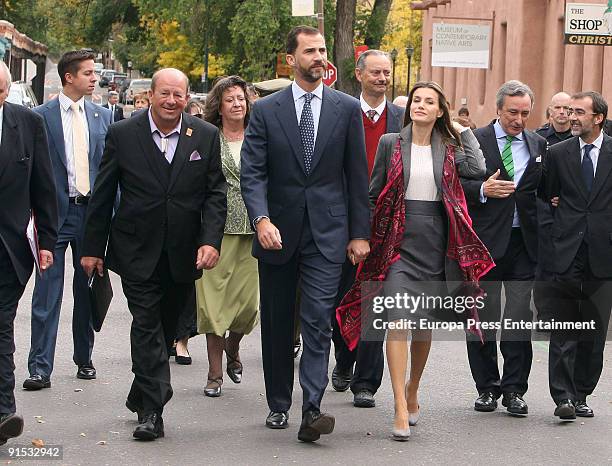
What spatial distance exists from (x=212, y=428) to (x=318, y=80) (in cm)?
219

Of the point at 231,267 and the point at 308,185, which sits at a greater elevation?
the point at 308,185

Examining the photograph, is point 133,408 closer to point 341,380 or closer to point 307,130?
point 307,130

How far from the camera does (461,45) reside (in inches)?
1401

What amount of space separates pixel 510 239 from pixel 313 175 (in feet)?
5.48

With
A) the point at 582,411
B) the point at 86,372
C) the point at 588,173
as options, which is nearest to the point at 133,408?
the point at 86,372

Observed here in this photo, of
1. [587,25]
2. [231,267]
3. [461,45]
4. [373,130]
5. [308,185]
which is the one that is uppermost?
[461,45]

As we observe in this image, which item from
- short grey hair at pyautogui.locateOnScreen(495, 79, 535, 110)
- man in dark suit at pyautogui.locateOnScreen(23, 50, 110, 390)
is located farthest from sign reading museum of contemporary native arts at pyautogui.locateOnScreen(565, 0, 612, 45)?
man in dark suit at pyautogui.locateOnScreen(23, 50, 110, 390)

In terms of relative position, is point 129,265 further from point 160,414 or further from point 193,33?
point 193,33

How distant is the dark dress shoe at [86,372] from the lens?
10.1 m

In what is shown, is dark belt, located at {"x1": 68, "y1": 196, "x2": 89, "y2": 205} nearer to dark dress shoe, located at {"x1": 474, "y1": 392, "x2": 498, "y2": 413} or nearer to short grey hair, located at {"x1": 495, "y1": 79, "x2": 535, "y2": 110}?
short grey hair, located at {"x1": 495, "y1": 79, "x2": 535, "y2": 110}

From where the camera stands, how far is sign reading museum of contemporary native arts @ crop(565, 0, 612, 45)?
1819 centimetres

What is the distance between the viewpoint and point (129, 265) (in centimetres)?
825

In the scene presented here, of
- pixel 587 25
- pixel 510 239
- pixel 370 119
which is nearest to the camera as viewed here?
pixel 510 239

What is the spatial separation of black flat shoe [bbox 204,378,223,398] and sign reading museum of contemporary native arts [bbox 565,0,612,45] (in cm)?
987
